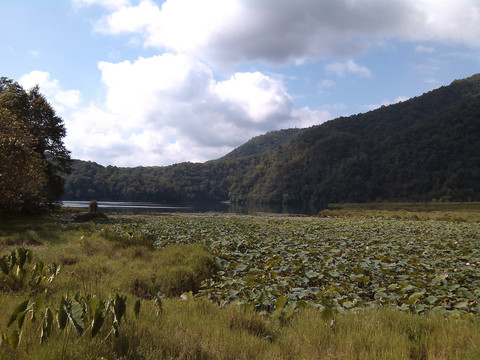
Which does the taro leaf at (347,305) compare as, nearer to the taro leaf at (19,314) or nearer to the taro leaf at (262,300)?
the taro leaf at (262,300)

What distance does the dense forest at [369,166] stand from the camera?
4321 inches

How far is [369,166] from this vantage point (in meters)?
136

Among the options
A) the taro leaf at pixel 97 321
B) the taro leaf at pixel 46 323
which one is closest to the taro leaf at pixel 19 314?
the taro leaf at pixel 46 323

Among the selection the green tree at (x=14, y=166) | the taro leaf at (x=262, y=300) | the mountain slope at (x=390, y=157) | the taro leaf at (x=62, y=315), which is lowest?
the taro leaf at (x=262, y=300)

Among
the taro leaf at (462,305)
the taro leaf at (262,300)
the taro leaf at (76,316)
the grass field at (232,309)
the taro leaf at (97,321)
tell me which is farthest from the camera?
the taro leaf at (462,305)

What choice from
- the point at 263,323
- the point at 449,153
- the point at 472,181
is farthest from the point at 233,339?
the point at 449,153

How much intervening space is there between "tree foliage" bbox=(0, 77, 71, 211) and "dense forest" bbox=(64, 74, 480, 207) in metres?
92.2

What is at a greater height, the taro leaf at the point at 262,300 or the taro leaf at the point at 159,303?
the taro leaf at the point at 159,303

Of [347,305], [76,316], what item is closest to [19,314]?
[76,316]

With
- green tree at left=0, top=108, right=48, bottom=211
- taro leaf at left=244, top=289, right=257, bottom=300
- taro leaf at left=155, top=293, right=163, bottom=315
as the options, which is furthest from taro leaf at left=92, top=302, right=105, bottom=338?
green tree at left=0, top=108, right=48, bottom=211

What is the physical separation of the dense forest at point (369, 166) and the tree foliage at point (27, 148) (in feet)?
303

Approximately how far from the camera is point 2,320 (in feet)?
11.4

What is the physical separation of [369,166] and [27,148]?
141 m

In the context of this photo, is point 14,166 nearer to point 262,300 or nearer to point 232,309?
point 232,309
